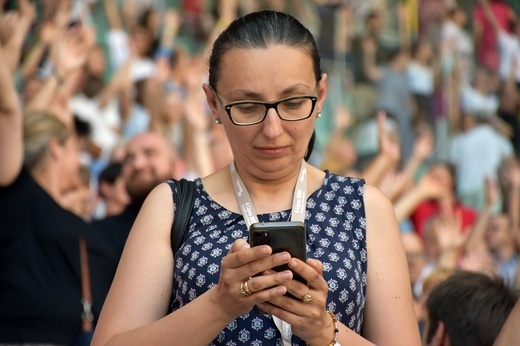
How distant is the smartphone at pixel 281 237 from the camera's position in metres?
2.30

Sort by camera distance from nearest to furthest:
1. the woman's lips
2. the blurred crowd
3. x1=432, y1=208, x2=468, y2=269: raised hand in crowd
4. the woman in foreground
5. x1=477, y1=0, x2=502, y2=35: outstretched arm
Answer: the woman in foreground → the woman's lips → the blurred crowd → x1=432, y1=208, x2=468, y2=269: raised hand in crowd → x1=477, y1=0, x2=502, y2=35: outstretched arm

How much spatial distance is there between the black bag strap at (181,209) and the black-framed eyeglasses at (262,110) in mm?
241

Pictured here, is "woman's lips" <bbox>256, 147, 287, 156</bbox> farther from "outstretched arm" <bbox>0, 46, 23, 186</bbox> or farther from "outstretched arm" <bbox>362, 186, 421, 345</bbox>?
"outstretched arm" <bbox>0, 46, 23, 186</bbox>

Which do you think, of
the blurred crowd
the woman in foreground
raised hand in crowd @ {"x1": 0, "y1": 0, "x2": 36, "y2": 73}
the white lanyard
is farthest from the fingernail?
raised hand in crowd @ {"x1": 0, "y1": 0, "x2": 36, "y2": 73}

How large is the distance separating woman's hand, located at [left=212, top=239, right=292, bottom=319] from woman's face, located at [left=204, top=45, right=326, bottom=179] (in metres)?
0.38

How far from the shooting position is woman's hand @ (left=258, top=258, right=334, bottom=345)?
232 centimetres

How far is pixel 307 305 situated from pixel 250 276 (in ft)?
0.49

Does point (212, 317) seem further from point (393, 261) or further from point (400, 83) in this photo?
point (400, 83)

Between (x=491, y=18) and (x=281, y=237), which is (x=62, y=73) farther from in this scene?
(x=491, y=18)

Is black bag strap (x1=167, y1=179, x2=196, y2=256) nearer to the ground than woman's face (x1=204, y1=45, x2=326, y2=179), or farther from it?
nearer to the ground

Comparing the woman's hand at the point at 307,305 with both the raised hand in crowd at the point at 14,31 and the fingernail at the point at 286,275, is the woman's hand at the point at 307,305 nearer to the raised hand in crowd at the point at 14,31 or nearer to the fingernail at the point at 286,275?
the fingernail at the point at 286,275

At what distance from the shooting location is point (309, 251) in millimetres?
2609

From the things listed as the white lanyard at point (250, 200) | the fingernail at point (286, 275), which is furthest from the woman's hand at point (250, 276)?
the white lanyard at point (250, 200)

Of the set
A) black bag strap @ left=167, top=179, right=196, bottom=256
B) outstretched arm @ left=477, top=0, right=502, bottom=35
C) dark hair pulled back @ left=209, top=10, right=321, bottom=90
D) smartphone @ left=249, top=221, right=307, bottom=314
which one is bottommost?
smartphone @ left=249, top=221, right=307, bottom=314
